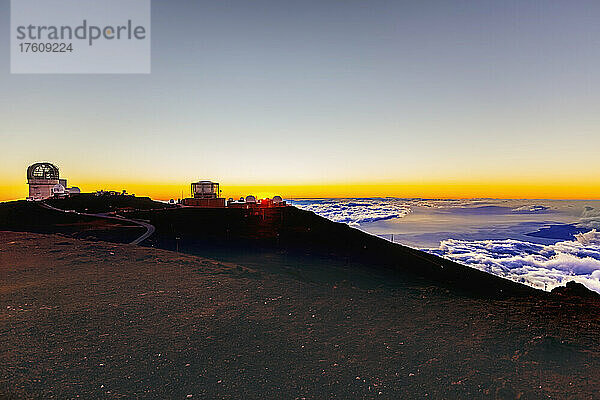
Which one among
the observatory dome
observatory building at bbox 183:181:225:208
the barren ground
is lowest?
the barren ground

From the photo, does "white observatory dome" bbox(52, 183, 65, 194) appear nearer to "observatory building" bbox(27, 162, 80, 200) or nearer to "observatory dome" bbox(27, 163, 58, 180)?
"observatory building" bbox(27, 162, 80, 200)

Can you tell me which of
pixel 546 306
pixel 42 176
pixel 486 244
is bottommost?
pixel 486 244

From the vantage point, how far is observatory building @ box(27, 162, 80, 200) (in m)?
74.9

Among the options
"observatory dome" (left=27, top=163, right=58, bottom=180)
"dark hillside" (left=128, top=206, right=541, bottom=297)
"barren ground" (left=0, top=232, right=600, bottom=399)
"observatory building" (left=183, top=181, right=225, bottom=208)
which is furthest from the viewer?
"observatory dome" (left=27, top=163, right=58, bottom=180)

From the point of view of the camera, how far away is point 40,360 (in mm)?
6383

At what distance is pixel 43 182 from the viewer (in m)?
75.7

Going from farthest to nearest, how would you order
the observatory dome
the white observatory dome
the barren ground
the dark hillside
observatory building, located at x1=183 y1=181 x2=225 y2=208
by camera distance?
the white observatory dome
the observatory dome
observatory building, located at x1=183 y1=181 x2=225 y2=208
the dark hillside
the barren ground

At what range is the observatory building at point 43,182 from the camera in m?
74.9

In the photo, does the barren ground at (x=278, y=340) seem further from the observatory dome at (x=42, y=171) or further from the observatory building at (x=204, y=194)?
the observatory dome at (x=42, y=171)

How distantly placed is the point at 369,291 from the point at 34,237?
22.2 m

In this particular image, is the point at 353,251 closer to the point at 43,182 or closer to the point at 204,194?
the point at 204,194

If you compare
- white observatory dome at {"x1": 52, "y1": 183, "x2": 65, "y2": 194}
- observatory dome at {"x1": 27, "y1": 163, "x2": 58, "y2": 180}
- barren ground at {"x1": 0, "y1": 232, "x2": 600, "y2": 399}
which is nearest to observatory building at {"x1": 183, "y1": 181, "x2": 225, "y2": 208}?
white observatory dome at {"x1": 52, "y1": 183, "x2": 65, "y2": 194}

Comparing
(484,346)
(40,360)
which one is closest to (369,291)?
(484,346)

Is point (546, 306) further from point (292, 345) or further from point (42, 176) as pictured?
point (42, 176)
